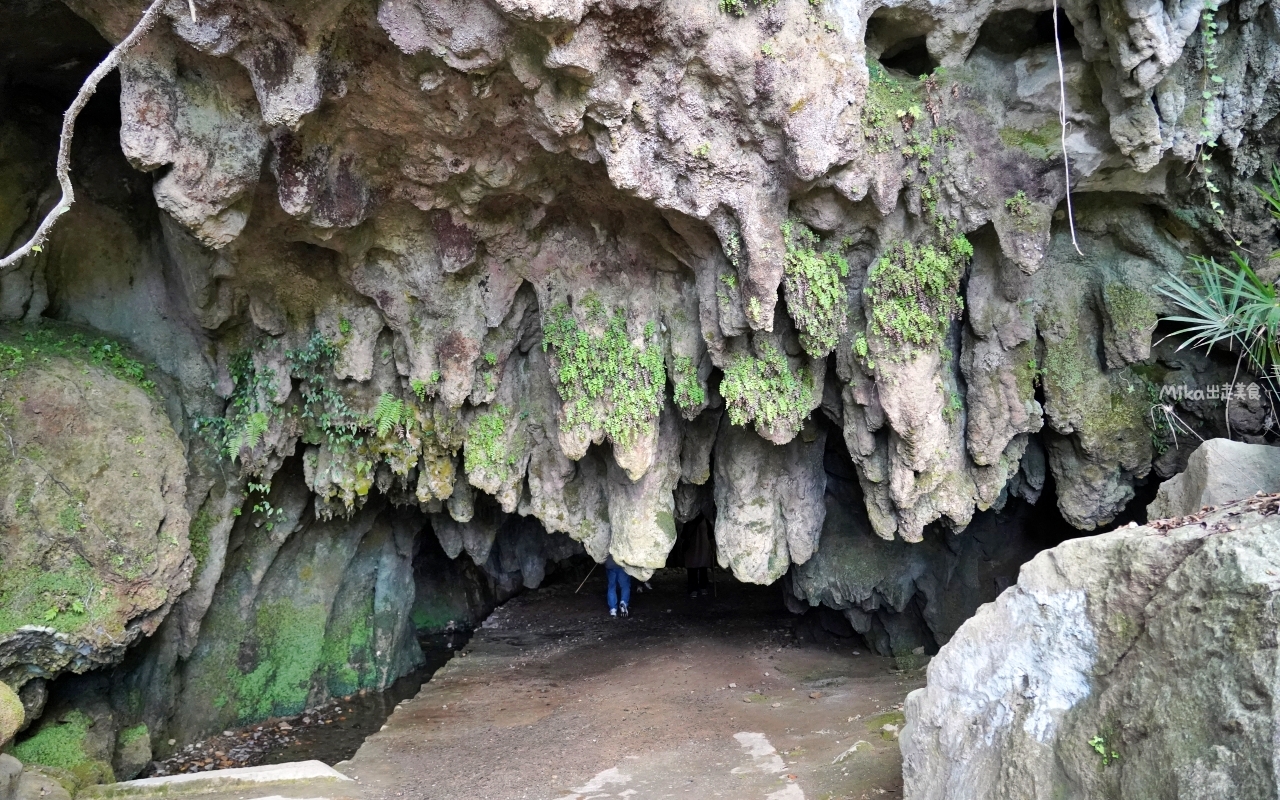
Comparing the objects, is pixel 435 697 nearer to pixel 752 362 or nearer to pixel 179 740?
pixel 179 740

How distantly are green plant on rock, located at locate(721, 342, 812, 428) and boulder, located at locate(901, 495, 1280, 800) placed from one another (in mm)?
4018

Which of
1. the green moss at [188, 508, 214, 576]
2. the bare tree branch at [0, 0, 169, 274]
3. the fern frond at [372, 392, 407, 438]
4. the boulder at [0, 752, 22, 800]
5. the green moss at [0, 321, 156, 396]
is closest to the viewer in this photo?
the bare tree branch at [0, 0, 169, 274]

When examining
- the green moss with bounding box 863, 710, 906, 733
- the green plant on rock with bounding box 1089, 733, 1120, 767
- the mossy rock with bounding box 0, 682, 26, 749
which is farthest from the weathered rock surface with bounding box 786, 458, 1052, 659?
the mossy rock with bounding box 0, 682, 26, 749

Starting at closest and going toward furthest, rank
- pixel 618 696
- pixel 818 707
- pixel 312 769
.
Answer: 1. pixel 312 769
2. pixel 818 707
3. pixel 618 696

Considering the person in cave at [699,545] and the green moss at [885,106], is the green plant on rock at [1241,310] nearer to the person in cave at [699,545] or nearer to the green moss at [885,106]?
the green moss at [885,106]

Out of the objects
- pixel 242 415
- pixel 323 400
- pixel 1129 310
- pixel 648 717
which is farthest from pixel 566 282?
pixel 1129 310

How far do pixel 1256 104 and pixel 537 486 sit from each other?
342 inches

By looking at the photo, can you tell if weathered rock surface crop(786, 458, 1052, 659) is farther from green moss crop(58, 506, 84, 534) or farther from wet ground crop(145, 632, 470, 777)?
green moss crop(58, 506, 84, 534)

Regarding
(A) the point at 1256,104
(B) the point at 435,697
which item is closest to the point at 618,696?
(B) the point at 435,697

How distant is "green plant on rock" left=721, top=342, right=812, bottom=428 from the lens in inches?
354

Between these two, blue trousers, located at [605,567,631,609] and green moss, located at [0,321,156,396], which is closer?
green moss, located at [0,321,156,396]

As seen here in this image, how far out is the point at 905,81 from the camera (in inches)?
332

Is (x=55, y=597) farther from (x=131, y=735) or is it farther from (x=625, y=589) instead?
(x=625, y=589)

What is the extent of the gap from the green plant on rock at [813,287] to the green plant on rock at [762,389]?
1.38ft
